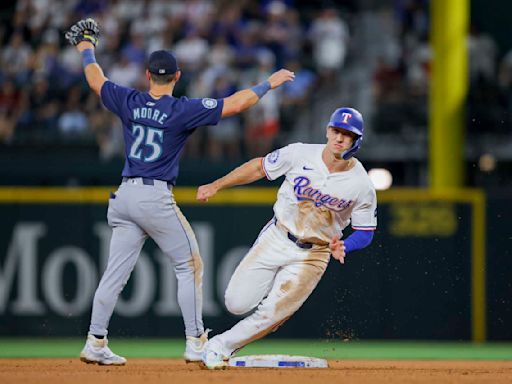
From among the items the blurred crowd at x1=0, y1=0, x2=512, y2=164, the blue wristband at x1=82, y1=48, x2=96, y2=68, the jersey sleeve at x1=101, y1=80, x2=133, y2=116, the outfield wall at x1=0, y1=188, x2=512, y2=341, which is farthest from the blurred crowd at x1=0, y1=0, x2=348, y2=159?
the jersey sleeve at x1=101, y1=80, x2=133, y2=116

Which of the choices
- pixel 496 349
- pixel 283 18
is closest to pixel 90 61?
pixel 496 349

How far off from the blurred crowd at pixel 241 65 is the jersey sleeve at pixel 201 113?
19.1ft

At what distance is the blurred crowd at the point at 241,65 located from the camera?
1488 centimetres

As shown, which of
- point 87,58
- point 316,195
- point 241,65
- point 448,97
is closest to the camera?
point 316,195

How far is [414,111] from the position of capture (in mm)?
15320

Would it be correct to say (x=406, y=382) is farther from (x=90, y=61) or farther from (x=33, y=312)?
(x=33, y=312)

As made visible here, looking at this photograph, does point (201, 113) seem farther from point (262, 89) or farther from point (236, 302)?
point (236, 302)

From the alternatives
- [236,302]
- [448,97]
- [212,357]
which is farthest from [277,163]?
[448,97]

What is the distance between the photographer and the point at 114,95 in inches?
337

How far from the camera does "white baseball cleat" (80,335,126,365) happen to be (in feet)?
28.0

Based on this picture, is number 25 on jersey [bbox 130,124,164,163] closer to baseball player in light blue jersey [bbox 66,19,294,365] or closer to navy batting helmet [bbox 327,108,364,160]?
baseball player in light blue jersey [bbox 66,19,294,365]

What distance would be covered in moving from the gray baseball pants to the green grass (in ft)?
8.36

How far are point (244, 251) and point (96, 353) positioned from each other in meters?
4.64

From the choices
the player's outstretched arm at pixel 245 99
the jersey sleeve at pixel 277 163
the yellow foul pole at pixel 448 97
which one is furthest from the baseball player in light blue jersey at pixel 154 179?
the yellow foul pole at pixel 448 97
